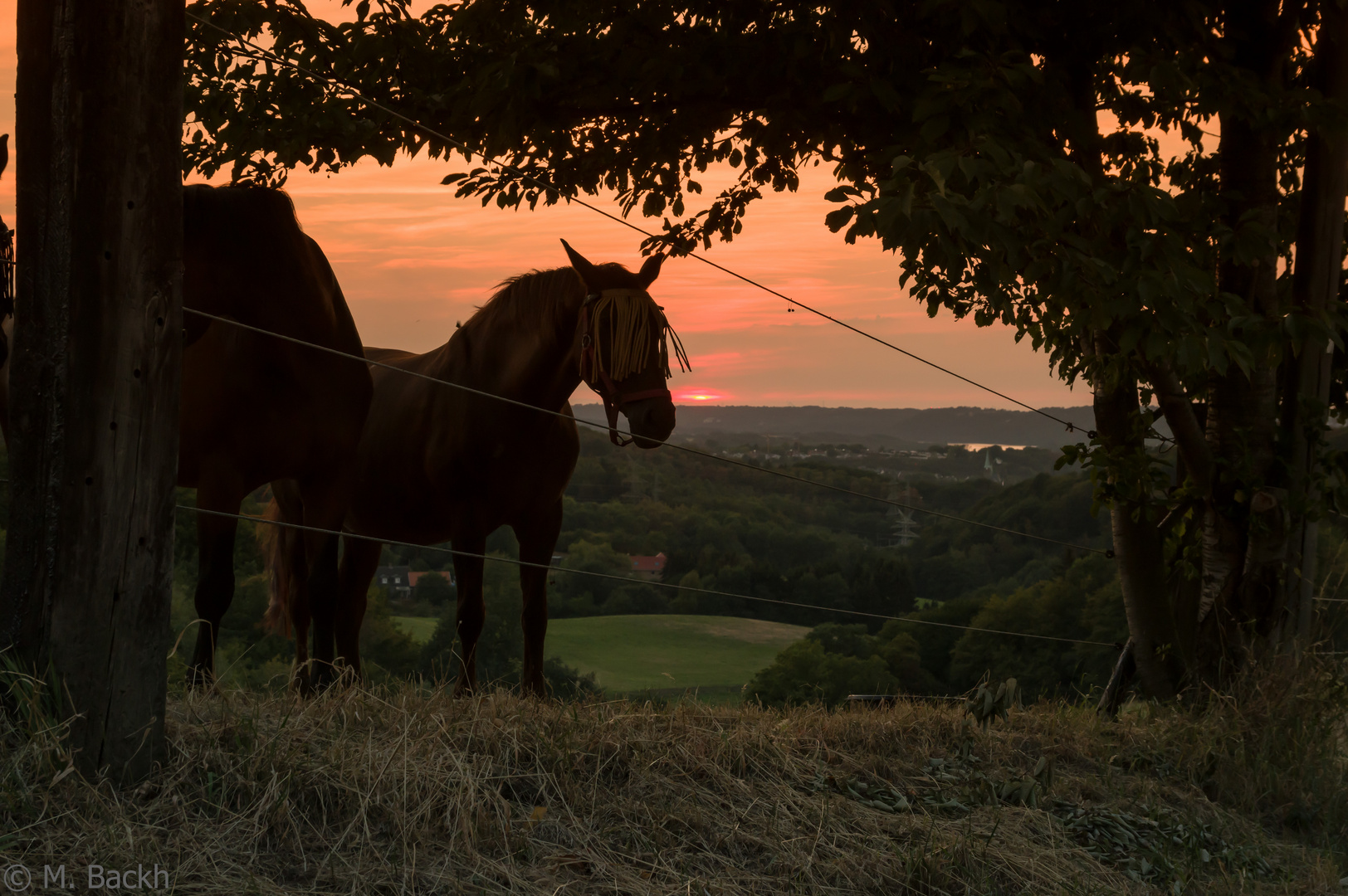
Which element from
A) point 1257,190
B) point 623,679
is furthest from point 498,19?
point 623,679

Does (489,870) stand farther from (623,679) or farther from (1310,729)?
(623,679)

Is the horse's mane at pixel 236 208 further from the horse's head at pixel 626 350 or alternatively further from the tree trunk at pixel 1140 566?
the tree trunk at pixel 1140 566

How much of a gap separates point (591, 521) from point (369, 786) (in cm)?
2526

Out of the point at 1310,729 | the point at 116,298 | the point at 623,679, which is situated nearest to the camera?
the point at 116,298

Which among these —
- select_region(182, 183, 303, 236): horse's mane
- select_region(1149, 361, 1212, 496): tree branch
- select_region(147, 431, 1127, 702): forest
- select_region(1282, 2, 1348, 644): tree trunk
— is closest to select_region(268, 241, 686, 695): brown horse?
select_region(182, 183, 303, 236): horse's mane

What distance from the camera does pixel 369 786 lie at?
2.90 m

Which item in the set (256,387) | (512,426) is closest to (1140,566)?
(512,426)

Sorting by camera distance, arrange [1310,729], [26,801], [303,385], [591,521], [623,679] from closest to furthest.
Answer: [26,801], [303,385], [1310,729], [591,521], [623,679]

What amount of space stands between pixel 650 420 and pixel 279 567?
10.9ft

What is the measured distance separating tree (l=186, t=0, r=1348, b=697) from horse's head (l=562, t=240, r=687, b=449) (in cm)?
58

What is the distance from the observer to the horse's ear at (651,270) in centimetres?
498

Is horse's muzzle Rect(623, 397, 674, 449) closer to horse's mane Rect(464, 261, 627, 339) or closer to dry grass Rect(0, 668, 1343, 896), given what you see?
horse's mane Rect(464, 261, 627, 339)

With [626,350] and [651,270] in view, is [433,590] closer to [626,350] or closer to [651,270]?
[651,270]

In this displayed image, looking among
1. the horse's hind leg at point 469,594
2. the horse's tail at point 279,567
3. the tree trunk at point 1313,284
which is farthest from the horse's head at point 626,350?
the tree trunk at point 1313,284
